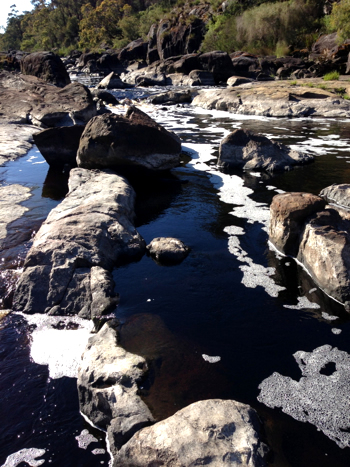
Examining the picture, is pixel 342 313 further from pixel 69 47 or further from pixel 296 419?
pixel 69 47

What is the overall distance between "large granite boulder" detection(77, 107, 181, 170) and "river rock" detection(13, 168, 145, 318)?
146 centimetres

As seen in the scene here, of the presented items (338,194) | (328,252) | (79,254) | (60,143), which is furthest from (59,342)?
(60,143)

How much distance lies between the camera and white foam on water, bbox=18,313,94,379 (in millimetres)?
3381

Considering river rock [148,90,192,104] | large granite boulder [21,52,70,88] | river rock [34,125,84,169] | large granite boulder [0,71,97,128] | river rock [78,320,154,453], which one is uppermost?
large granite boulder [21,52,70,88]

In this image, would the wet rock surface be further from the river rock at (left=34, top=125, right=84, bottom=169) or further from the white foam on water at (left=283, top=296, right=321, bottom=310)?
the river rock at (left=34, top=125, right=84, bottom=169)

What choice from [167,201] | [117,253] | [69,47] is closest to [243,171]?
[167,201]

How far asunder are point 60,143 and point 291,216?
662cm

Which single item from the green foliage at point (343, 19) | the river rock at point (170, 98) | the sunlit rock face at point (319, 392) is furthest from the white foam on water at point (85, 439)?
the green foliage at point (343, 19)

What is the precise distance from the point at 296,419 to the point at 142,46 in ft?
159

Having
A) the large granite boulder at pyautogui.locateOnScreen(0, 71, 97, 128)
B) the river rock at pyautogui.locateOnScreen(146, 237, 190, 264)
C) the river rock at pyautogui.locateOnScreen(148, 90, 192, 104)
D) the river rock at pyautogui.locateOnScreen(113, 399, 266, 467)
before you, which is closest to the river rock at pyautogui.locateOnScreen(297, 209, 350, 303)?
the river rock at pyautogui.locateOnScreen(146, 237, 190, 264)

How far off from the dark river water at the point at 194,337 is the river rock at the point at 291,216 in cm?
22

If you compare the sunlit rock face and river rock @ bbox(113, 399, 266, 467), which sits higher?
river rock @ bbox(113, 399, 266, 467)

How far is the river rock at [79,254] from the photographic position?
4117 millimetres

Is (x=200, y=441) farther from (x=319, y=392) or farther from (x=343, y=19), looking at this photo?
(x=343, y=19)
